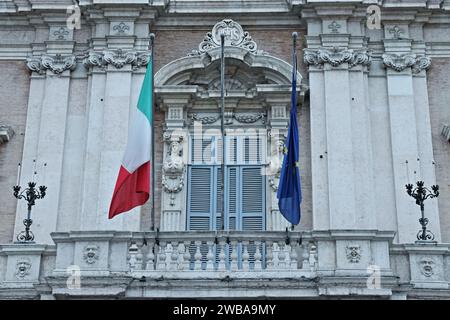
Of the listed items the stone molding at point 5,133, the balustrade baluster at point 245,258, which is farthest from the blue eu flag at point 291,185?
the stone molding at point 5,133

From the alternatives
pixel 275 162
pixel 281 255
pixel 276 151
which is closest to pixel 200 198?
pixel 275 162

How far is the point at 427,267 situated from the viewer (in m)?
14.7

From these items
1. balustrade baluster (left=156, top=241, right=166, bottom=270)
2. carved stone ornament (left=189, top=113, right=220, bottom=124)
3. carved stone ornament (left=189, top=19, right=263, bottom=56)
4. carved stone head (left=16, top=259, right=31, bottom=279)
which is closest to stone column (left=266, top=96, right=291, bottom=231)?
carved stone ornament (left=189, top=113, right=220, bottom=124)

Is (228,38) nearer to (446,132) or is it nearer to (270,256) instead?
(446,132)

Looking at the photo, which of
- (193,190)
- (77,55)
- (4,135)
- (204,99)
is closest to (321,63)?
(204,99)

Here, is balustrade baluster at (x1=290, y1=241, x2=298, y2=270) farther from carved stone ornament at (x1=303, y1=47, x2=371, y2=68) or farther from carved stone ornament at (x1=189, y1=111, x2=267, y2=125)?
carved stone ornament at (x1=303, y1=47, x2=371, y2=68)

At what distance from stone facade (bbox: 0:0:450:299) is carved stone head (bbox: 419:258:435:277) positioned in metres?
0.02

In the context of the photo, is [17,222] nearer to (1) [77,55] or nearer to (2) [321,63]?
(1) [77,55]

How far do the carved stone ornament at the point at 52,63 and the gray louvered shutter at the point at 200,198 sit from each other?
3.08 meters

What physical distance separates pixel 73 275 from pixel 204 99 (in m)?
4.60

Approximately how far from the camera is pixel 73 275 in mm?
14250

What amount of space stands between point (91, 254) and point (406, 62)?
696 cm

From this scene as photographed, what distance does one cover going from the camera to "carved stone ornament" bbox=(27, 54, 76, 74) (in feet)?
56.7

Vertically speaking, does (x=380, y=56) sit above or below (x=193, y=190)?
above
